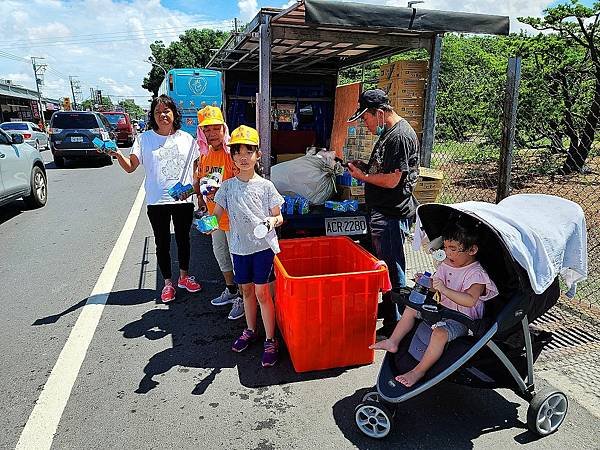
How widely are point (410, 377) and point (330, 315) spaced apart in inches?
29.7

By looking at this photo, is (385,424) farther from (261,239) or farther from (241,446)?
(261,239)

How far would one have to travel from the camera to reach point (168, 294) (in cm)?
450

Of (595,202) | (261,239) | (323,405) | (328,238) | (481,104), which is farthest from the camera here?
(481,104)

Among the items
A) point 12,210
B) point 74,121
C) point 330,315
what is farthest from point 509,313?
point 74,121

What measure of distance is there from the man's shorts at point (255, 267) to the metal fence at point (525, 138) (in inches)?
238

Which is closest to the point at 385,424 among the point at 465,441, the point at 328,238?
the point at 465,441

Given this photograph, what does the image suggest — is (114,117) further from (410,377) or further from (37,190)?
(410,377)

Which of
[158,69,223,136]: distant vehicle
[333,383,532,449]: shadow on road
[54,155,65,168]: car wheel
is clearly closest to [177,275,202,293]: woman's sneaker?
[333,383,532,449]: shadow on road

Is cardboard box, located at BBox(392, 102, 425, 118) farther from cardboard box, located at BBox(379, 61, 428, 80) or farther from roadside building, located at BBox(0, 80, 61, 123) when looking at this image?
roadside building, located at BBox(0, 80, 61, 123)

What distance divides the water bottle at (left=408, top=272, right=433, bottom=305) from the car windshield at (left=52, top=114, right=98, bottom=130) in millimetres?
16011

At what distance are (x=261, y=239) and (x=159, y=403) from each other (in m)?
1.30

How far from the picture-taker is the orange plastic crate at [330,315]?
10.1ft

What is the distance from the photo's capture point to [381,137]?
3443 millimetres

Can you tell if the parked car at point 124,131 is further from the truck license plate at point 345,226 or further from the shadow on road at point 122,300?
the truck license plate at point 345,226
